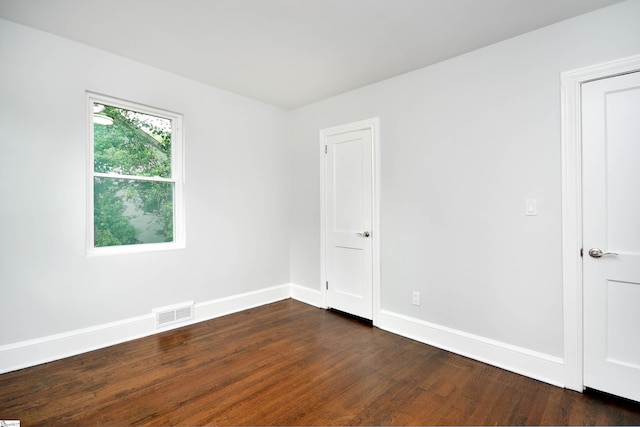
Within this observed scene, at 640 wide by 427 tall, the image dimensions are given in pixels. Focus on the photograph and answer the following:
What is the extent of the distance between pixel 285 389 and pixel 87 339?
1958mm

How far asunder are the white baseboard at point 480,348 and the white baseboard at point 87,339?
202 centimetres

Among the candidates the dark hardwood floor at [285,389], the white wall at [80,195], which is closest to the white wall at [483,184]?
the dark hardwood floor at [285,389]

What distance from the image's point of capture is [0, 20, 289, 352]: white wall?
2.52 meters

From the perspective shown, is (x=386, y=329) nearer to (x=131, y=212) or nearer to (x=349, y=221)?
(x=349, y=221)

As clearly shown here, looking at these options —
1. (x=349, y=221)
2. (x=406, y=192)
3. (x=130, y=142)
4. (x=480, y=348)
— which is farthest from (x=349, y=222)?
(x=130, y=142)

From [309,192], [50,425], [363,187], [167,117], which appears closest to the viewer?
[50,425]

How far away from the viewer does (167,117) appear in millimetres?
3457

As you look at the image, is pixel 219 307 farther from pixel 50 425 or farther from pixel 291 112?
pixel 291 112

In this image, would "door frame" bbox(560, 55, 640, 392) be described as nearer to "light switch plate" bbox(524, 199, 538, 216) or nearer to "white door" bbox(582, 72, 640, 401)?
"white door" bbox(582, 72, 640, 401)

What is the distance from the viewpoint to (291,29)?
2510 millimetres

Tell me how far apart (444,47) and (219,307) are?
3.68 metres

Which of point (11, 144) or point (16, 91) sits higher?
point (16, 91)

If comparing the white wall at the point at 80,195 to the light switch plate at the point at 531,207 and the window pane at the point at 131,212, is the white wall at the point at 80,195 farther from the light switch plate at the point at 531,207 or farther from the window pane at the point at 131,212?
the light switch plate at the point at 531,207

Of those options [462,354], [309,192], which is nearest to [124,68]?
[309,192]
